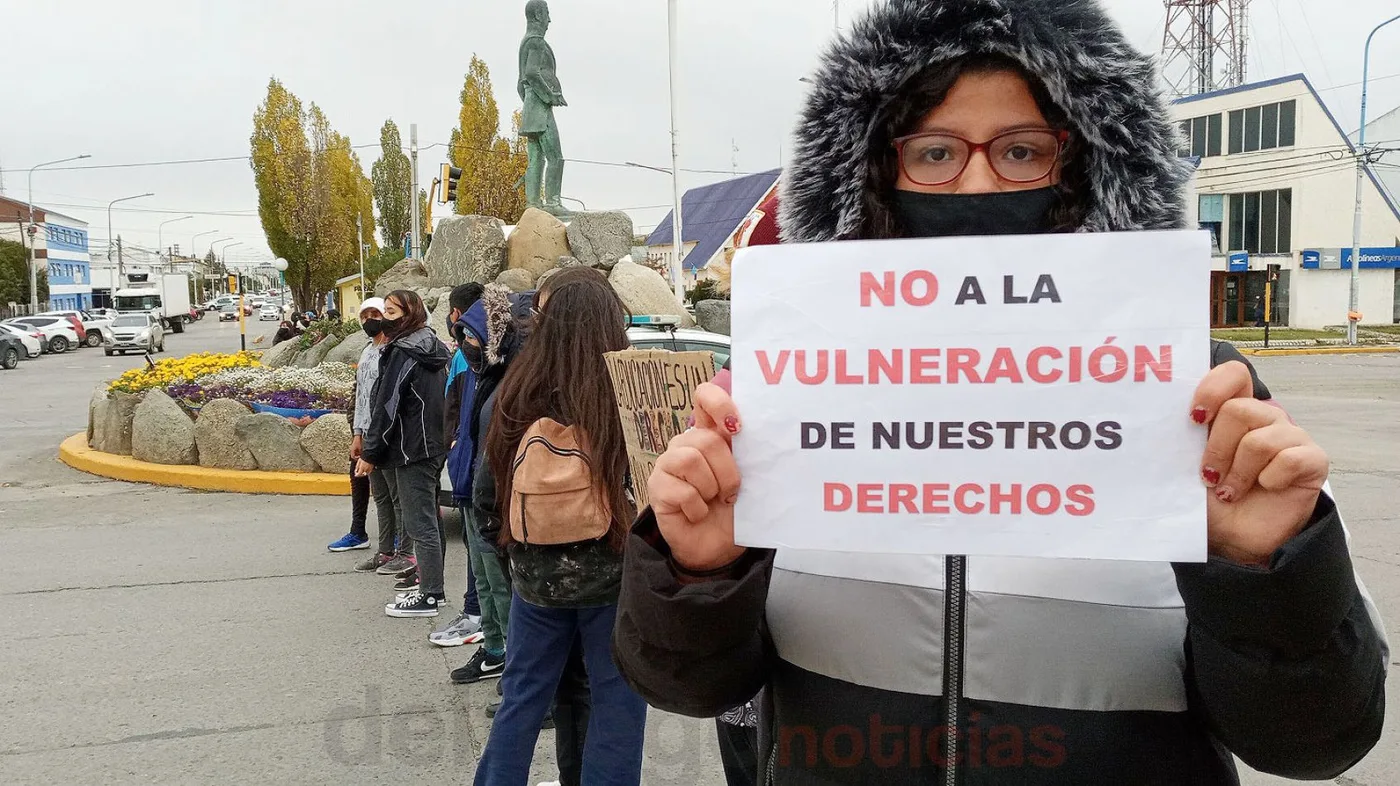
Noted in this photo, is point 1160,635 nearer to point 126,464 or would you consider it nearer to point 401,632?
point 401,632

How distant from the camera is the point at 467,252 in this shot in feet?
54.2

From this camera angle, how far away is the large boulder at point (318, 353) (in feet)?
53.5

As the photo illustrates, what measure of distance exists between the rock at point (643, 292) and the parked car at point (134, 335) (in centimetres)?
2632

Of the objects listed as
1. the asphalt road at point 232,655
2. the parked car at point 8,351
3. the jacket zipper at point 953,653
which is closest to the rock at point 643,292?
the asphalt road at point 232,655

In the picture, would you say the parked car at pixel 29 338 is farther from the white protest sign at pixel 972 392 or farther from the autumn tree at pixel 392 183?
the white protest sign at pixel 972 392

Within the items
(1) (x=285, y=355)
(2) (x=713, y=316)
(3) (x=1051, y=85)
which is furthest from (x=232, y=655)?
(1) (x=285, y=355)

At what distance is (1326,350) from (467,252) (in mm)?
24885

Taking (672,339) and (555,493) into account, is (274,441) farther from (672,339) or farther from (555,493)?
(555,493)

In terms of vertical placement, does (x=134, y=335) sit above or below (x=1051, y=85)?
below

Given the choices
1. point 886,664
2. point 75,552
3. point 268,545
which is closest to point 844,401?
point 886,664

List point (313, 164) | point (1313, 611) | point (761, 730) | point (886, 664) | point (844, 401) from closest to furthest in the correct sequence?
point (1313, 611) < point (844, 401) < point (886, 664) < point (761, 730) < point (313, 164)

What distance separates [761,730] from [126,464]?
34.9ft

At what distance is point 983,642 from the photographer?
4.48ft

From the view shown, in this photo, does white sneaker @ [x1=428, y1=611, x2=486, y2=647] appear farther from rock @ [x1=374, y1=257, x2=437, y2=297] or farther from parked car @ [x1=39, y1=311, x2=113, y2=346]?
parked car @ [x1=39, y1=311, x2=113, y2=346]
